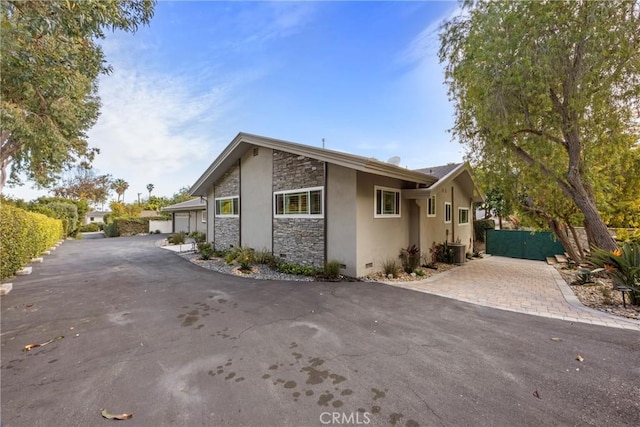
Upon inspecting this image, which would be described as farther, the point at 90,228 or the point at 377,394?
the point at 90,228

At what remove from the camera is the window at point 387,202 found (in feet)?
27.0

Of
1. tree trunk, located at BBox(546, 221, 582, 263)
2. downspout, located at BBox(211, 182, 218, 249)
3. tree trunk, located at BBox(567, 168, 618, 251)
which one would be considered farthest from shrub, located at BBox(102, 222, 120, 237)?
tree trunk, located at BBox(546, 221, 582, 263)

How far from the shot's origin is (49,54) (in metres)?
4.78

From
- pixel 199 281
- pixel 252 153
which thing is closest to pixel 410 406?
pixel 199 281

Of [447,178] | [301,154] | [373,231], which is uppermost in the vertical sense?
[301,154]

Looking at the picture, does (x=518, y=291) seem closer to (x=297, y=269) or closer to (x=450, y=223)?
(x=450, y=223)

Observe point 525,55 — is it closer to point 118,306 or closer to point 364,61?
point 364,61

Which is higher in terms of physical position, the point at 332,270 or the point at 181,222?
the point at 181,222

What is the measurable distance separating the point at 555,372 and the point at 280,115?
14.6 meters

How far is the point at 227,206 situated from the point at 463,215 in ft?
41.6

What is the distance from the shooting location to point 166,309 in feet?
17.9

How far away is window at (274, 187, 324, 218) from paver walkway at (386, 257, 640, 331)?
349 cm

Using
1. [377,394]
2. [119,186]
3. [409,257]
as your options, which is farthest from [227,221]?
[119,186]

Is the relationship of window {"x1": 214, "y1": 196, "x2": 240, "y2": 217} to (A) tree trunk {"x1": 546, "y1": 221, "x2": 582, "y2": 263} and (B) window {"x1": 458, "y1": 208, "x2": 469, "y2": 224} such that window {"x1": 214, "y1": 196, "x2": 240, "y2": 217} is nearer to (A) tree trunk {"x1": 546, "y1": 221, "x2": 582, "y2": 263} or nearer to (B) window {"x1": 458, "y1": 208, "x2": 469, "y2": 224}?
(B) window {"x1": 458, "y1": 208, "x2": 469, "y2": 224}
